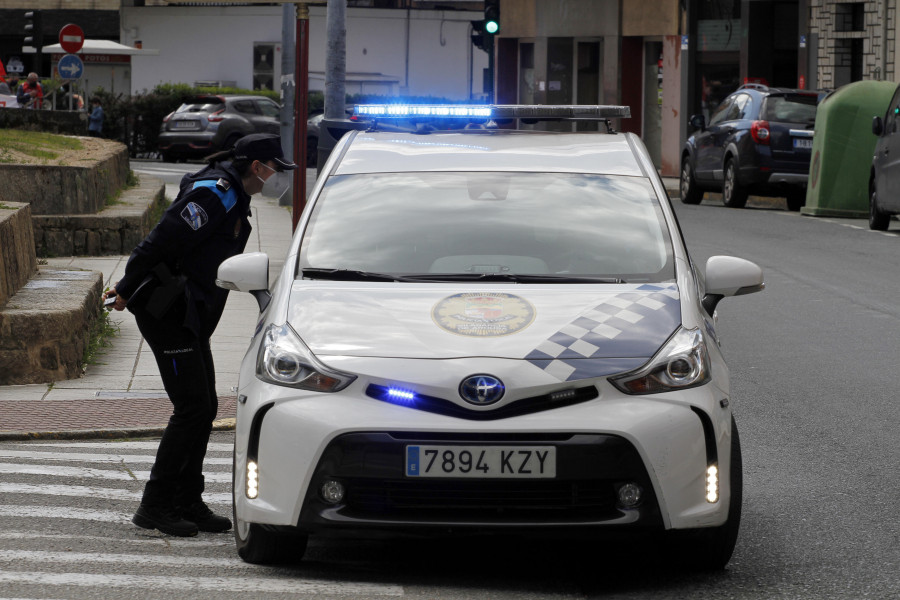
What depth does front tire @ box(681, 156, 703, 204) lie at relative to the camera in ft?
87.8

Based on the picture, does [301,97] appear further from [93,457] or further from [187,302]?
[187,302]

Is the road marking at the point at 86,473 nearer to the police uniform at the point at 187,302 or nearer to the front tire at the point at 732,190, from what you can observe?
the police uniform at the point at 187,302

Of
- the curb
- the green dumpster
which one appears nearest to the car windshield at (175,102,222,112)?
the green dumpster

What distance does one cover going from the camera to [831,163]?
924 inches

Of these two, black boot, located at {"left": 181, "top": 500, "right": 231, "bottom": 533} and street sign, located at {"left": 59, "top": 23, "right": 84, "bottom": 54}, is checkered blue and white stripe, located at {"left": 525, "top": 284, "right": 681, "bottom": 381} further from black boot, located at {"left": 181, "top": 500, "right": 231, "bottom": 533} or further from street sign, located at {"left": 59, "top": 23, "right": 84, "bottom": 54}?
street sign, located at {"left": 59, "top": 23, "right": 84, "bottom": 54}

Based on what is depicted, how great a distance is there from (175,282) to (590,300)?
1.62 meters

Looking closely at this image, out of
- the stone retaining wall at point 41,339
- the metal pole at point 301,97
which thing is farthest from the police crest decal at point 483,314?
the metal pole at point 301,97

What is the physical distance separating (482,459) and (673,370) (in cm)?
69

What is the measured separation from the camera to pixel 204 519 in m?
6.48

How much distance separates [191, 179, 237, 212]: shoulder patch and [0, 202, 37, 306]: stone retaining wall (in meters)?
4.35

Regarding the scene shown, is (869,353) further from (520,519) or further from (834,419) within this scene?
(520,519)

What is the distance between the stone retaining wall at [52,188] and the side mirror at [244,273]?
10521 mm

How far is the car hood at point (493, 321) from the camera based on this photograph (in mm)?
5297

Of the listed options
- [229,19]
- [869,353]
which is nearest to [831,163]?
[869,353]
